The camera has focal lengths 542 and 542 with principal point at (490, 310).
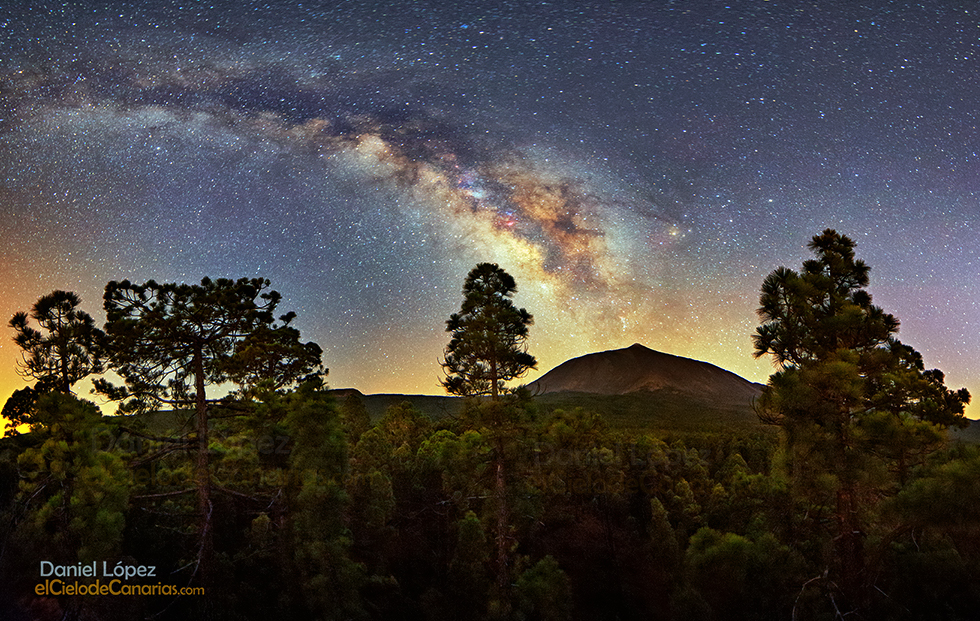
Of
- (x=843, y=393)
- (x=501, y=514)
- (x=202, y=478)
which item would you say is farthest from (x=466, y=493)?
(x=843, y=393)

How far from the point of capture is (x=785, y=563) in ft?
48.2

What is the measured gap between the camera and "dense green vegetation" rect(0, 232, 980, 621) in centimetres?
1395

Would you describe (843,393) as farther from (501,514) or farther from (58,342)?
(58,342)

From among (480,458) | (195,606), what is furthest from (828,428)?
(195,606)

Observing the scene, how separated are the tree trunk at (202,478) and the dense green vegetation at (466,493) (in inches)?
3.5

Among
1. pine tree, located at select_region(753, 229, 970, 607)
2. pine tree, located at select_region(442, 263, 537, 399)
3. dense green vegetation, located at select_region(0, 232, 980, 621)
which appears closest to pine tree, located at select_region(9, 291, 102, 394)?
dense green vegetation, located at select_region(0, 232, 980, 621)

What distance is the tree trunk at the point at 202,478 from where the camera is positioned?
16172mm

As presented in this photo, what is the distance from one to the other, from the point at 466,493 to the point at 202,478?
10.5 meters

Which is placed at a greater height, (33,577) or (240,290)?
(240,290)

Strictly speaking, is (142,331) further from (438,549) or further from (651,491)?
(651,491)

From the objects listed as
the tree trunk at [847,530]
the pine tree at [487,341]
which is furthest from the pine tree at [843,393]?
the pine tree at [487,341]

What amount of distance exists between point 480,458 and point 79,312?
15.8 metres

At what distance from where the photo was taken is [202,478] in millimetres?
16703

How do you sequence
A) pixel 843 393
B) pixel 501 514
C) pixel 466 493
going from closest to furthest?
1. pixel 843 393
2. pixel 501 514
3. pixel 466 493
